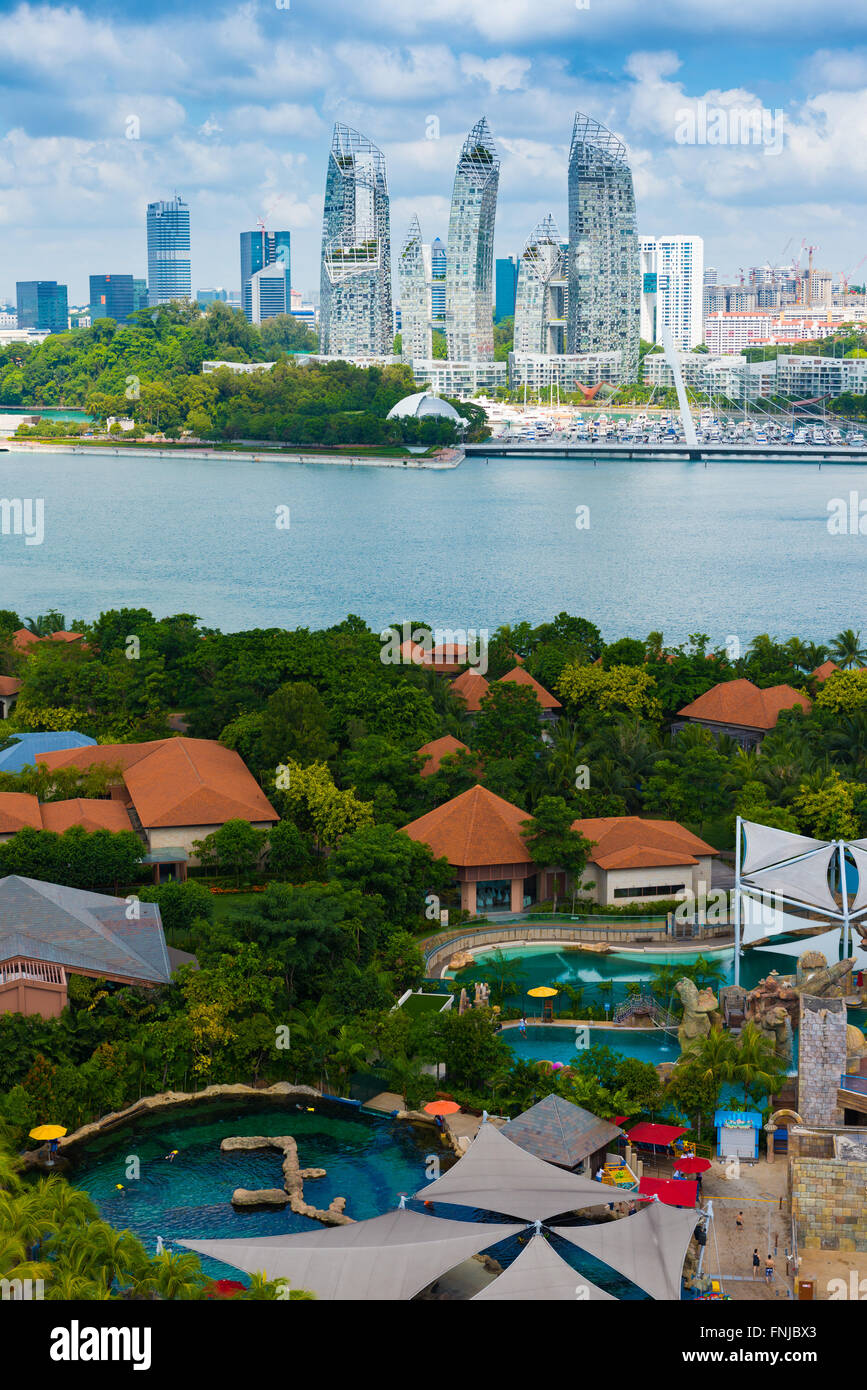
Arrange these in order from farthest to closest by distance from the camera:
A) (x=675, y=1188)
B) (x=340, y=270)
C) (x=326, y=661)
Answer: (x=340, y=270), (x=326, y=661), (x=675, y=1188)

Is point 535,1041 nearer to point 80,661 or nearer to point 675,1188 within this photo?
point 675,1188

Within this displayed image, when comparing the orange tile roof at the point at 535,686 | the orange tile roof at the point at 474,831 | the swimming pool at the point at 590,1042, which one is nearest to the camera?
the swimming pool at the point at 590,1042

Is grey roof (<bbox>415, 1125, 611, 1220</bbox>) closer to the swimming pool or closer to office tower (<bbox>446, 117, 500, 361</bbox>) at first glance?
the swimming pool

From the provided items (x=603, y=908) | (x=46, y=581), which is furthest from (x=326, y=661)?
(x=46, y=581)

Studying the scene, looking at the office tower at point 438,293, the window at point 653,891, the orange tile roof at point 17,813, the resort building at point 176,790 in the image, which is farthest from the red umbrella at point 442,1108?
the office tower at point 438,293

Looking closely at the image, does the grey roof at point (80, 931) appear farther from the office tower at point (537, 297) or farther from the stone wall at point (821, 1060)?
the office tower at point (537, 297)

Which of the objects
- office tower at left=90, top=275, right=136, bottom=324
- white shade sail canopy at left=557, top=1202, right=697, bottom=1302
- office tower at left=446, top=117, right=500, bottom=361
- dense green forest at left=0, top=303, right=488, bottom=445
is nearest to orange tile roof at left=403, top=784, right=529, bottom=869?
white shade sail canopy at left=557, top=1202, right=697, bottom=1302
